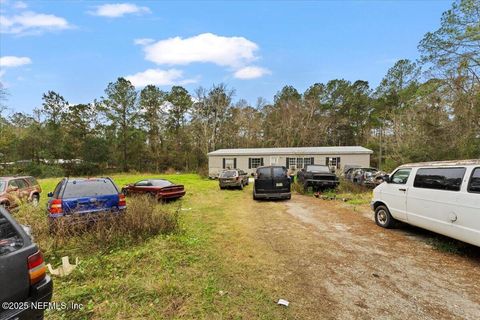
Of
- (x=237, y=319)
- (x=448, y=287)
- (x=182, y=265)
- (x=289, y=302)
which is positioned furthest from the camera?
(x=182, y=265)

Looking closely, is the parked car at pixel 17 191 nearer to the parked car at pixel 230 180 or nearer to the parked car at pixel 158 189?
the parked car at pixel 158 189

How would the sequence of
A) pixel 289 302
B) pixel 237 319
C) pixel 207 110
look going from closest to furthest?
pixel 237 319
pixel 289 302
pixel 207 110

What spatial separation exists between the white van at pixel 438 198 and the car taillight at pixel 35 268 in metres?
6.32

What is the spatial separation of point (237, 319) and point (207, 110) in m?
39.2

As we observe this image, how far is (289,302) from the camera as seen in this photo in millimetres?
3404

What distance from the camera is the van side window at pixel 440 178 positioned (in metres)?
4.91

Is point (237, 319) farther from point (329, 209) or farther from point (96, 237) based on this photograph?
point (329, 209)

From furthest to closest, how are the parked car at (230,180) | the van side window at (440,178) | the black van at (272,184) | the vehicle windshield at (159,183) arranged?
the parked car at (230,180) → the black van at (272,184) → the vehicle windshield at (159,183) → the van side window at (440,178)

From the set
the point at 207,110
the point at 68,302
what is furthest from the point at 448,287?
the point at 207,110

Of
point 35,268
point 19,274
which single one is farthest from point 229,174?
point 19,274

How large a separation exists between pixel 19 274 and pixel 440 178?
6.92 metres

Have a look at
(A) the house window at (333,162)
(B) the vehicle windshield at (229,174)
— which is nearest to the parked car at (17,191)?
(B) the vehicle windshield at (229,174)

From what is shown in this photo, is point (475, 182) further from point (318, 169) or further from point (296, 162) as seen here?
point (296, 162)

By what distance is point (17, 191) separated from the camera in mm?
10719
